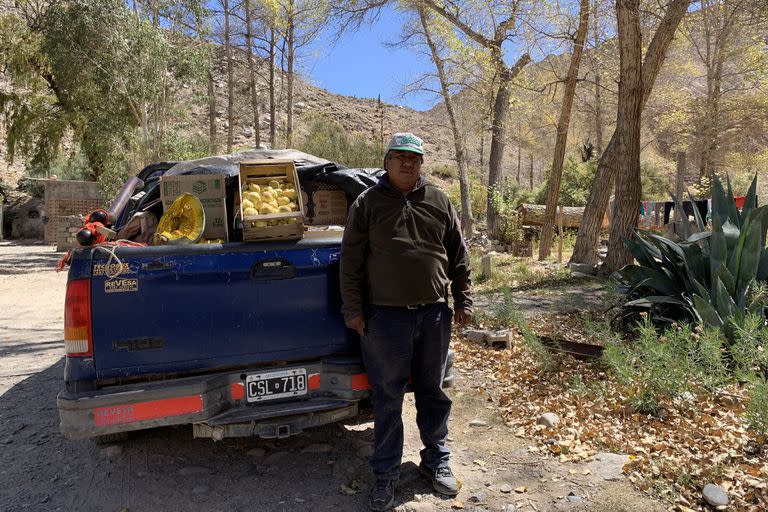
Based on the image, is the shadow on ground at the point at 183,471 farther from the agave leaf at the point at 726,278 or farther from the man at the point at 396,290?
the agave leaf at the point at 726,278

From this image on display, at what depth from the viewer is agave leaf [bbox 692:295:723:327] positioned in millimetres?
4680

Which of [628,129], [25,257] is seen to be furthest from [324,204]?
[25,257]

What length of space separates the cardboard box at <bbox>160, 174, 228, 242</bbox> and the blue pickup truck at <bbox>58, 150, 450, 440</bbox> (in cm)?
77

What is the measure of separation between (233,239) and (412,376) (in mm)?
1836

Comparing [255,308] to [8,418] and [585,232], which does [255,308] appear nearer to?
[8,418]

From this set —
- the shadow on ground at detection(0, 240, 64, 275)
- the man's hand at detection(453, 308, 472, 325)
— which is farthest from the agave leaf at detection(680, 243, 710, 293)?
the shadow on ground at detection(0, 240, 64, 275)

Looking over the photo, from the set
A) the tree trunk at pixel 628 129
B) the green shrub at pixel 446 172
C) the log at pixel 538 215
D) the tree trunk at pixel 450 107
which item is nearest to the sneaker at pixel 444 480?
the tree trunk at pixel 628 129

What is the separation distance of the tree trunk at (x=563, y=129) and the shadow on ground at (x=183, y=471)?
10.1 metres

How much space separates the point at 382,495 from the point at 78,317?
1923 mm

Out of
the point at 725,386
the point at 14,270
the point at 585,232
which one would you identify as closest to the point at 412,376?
the point at 725,386

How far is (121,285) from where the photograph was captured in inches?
118

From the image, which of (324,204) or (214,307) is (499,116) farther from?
(214,307)

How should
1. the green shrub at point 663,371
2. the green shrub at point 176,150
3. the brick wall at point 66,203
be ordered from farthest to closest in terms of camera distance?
the brick wall at point 66,203 < the green shrub at point 176,150 < the green shrub at point 663,371

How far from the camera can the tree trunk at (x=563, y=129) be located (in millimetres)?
12531
